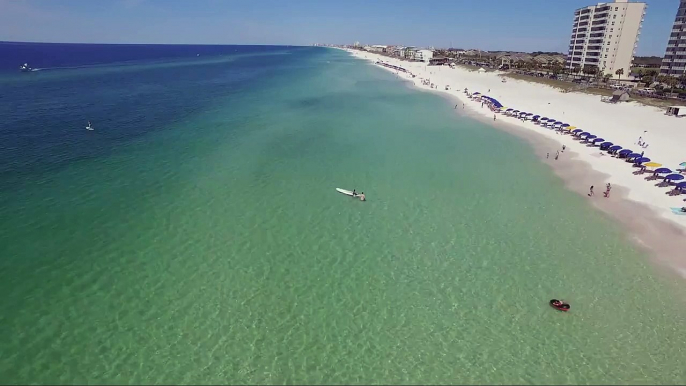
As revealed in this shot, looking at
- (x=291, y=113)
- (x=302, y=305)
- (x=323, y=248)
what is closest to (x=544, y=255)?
(x=323, y=248)

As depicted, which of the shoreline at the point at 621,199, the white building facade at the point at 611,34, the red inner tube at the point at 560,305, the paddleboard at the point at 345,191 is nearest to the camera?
the red inner tube at the point at 560,305

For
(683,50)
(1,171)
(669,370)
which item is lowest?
(669,370)

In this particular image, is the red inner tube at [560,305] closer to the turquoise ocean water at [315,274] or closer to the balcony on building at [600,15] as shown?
the turquoise ocean water at [315,274]

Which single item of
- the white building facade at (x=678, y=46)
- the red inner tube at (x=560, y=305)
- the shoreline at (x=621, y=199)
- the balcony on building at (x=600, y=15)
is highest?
the balcony on building at (x=600, y=15)

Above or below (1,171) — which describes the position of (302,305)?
below

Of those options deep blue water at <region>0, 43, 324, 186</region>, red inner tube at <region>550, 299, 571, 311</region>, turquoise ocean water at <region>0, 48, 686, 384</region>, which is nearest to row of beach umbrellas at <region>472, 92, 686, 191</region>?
turquoise ocean water at <region>0, 48, 686, 384</region>

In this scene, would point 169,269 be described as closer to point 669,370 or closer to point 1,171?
point 669,370

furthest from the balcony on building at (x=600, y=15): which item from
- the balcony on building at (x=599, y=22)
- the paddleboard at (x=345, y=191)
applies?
the paddleboard at (x=345, y=191)
